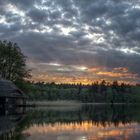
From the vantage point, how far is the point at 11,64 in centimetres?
8375

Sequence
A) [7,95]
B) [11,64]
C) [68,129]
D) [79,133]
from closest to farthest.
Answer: [79,133] < [68,129] < [7,95] < [11,64]

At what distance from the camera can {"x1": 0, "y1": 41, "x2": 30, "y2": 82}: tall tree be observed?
83.4m

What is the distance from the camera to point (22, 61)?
84.2 metres

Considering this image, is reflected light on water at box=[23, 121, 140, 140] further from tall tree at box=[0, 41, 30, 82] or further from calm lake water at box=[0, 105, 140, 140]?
tall tree at box=[0, 41, 30, 82]

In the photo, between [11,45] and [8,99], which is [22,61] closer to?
[11,45]

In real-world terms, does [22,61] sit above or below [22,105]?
above

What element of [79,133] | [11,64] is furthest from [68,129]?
[11,64]

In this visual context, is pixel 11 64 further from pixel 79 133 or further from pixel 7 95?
pixel 79 133

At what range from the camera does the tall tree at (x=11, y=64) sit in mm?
83438

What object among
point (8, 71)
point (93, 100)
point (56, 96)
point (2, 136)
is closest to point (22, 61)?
point (8, 71)

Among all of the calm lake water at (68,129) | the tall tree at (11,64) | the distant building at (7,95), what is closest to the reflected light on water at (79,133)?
the calm lake water at (68,129)

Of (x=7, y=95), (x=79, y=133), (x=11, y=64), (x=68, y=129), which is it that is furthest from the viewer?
(x=11, y=64)

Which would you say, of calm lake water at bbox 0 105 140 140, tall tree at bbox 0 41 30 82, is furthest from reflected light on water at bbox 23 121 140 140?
tall tree at bbox 0 41 30 82

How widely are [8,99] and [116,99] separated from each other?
5326 inches
